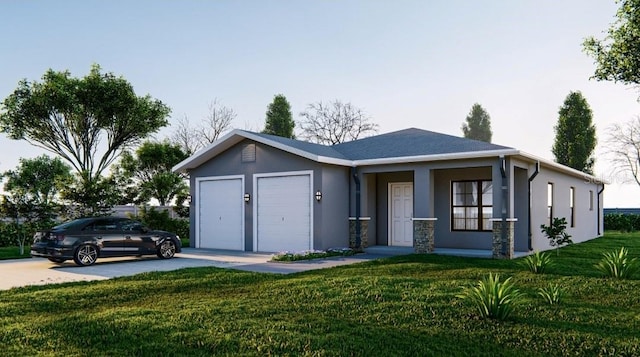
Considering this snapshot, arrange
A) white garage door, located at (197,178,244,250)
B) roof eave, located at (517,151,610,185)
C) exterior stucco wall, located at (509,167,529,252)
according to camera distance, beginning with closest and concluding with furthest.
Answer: roof eave, located at (517,151,610,185)
exterior stucco wall, located at (509,167,529,252)
white garage door, located at (197,178,244,250)

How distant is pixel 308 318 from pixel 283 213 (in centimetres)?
910

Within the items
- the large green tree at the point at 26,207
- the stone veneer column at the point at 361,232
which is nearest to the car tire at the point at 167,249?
the large green tree at the point at 26,207

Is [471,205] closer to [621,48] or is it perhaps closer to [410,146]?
[410,146]

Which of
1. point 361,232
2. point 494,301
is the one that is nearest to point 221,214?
point 361,232

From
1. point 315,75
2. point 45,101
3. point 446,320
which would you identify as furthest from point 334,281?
point 45,101

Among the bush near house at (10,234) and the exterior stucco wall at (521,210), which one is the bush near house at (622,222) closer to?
the exterior stucco wall at (521,210)

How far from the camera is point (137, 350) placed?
511 centimetres

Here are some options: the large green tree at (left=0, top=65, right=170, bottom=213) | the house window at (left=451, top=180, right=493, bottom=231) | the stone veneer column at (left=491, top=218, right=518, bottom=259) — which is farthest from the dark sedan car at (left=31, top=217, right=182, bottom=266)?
the large green tree at (left=0, top=65, right=170, bottom=213)

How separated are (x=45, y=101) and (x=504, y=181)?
2259 centimetres

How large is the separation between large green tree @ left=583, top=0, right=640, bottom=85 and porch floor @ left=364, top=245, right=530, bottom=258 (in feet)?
17.4

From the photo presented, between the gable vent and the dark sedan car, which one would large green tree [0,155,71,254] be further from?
the gable vent

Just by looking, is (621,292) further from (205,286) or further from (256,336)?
(205,286)

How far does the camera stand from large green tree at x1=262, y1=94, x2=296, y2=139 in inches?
1465

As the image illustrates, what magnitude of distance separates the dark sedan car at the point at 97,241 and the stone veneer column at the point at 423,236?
6714 mm
